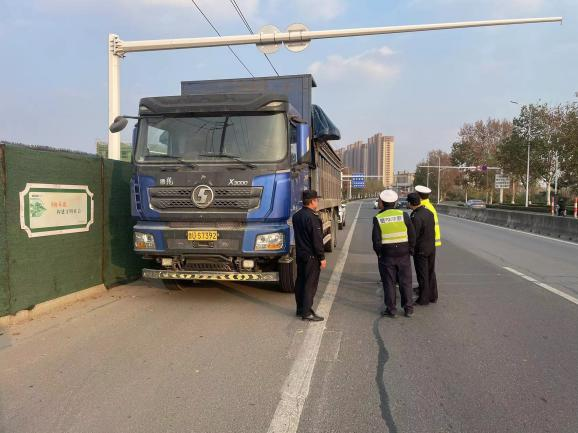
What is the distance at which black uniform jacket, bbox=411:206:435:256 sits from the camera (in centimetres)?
719

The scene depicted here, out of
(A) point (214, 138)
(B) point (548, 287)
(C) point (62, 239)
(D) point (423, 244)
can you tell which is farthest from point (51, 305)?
(B) point (548, 287)

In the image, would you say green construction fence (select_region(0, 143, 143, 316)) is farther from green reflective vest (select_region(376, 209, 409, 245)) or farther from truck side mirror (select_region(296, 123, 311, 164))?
green reflective vest (select_region(376, 209, 409, 245))

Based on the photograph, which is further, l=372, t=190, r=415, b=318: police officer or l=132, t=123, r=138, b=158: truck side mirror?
l=132, t=123, r=138, b=158: truck side mirror

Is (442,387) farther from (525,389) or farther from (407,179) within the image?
(407,179)

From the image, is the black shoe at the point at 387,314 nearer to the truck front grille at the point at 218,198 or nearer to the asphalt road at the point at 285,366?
the asphalt road at the point at 285,366

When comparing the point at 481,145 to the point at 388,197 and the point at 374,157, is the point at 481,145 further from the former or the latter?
the point at 374,157

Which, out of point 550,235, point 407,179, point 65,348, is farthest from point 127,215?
point 407,179

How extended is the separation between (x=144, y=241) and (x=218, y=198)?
50.9 inches

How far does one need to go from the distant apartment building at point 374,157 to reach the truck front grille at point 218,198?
131742 millimetres

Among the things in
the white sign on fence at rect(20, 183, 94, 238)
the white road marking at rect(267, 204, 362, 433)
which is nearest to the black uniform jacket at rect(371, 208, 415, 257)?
the white road marking at rect(267, 204, 362, 433)

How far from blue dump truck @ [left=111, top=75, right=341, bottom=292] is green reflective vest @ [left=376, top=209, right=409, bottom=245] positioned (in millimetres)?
1306

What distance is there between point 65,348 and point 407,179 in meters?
108

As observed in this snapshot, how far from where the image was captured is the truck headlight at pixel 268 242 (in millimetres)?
6648

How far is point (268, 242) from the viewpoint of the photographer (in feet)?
21.9
